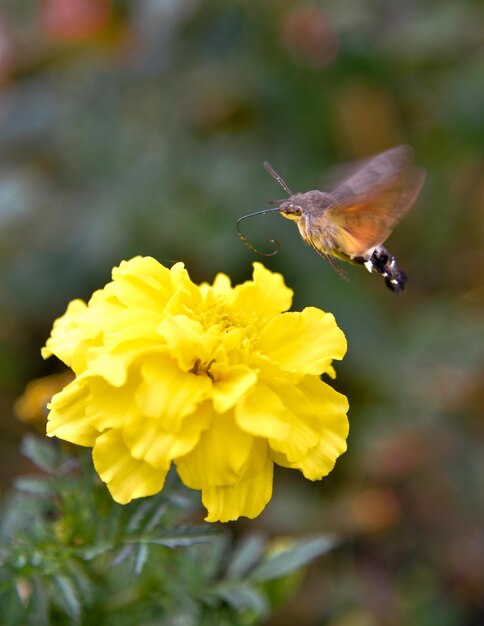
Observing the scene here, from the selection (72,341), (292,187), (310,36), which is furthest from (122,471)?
(310,36)

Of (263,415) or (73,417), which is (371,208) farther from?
(73,417)

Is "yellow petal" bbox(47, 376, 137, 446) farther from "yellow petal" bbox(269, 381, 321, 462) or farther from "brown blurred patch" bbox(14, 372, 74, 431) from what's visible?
"brown blurred patch" bbox(14, 372, 74, 431)

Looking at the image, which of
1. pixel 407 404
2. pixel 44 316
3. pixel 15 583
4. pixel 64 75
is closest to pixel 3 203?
pixel 44 316

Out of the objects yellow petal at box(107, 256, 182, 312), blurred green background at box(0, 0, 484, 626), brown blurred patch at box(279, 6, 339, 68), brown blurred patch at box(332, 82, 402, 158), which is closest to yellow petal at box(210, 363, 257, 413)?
yellow petal at box(107, 256, 182, 312)

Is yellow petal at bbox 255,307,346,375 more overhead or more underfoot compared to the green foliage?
more overhead

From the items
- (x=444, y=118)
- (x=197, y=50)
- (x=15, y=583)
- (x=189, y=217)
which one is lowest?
(x=444, y=118)

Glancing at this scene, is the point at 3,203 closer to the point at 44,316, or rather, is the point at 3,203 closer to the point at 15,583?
the point at 44,316
